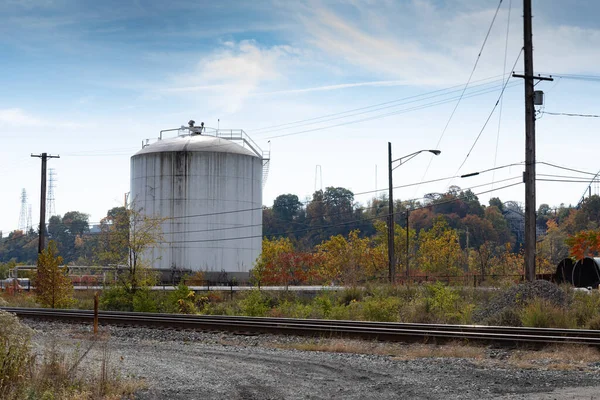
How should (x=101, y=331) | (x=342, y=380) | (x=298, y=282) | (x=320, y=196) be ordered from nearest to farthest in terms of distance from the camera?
(x=342, y=380) → (x=101, y=331) → (x=298, y=282) → (x=320, y=196)

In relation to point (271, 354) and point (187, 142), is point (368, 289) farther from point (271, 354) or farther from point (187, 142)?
point (187, 142)

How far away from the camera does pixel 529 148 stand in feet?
81.0

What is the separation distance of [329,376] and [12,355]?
535cm

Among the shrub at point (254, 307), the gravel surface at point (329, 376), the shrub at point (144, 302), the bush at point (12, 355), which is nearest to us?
the bush at point (12, 355)

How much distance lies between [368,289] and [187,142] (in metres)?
27.8

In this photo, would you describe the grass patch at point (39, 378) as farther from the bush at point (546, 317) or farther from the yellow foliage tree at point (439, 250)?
the yellow foliage tree at point (439, 250)

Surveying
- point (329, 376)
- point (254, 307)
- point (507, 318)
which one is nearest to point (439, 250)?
point (254, 307)

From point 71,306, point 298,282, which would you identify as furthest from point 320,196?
point 71,306

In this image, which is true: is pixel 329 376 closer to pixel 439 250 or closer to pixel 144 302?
pixel 144 302

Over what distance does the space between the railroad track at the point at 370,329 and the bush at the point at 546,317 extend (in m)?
2.39

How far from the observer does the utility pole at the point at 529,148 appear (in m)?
24.4

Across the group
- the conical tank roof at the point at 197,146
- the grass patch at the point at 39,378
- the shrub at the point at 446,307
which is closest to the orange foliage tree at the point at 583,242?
the shrub at the point at 446,307

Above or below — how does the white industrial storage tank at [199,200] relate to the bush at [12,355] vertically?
above

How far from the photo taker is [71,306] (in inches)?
1412
